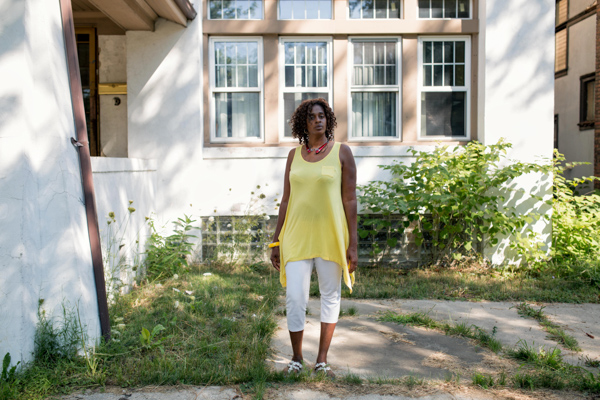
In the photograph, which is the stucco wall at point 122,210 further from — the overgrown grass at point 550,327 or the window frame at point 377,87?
the overgrown grass at point 550,327

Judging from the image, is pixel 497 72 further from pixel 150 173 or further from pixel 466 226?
pixel 150 173

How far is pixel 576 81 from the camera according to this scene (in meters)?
14.5

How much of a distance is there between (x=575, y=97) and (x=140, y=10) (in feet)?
41.6

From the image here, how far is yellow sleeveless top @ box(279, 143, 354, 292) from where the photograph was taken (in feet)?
11.4

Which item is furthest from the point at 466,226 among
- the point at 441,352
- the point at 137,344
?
the point at 137,344

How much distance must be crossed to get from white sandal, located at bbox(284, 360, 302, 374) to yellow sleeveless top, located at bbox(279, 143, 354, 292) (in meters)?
0.67

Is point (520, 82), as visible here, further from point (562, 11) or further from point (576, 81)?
point (562, 11)

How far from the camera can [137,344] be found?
155 inches

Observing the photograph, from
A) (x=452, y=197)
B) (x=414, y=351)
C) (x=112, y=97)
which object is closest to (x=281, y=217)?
(x=414, y=351)

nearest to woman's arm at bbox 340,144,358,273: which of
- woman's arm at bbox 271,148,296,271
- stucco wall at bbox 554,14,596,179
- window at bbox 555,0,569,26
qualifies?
woman's arm at bbox 271,148,296,271

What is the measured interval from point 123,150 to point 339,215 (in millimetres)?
5803

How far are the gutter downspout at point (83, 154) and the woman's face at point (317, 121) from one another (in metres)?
1.72

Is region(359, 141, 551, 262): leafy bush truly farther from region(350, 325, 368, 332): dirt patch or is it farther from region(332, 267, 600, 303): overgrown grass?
region(350, 325, 368, 332): dirt patch

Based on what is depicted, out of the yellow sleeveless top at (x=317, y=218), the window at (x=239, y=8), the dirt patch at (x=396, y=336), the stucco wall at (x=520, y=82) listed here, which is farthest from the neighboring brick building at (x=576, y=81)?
the yellow sleeveless top at (x=317, y=218)
